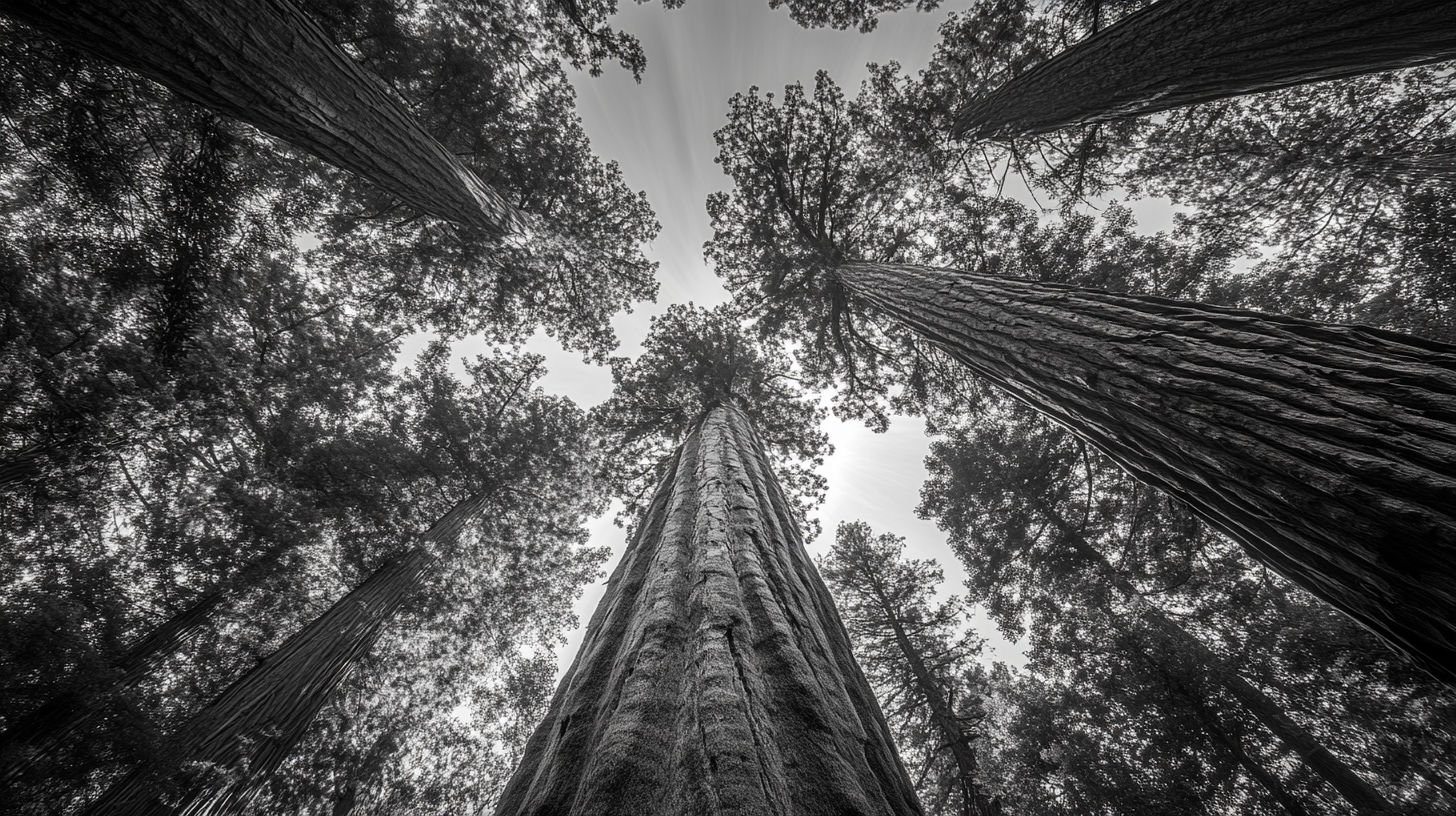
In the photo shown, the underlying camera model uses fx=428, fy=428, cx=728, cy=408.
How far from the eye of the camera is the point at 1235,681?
6.27 meters

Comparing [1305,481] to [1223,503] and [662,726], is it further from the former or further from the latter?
[662,726]

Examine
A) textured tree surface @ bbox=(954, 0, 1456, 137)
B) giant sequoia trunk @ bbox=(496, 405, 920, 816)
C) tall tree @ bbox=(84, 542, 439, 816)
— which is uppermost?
textured tree surface @ bbox=(954, 0, 1456, 137)

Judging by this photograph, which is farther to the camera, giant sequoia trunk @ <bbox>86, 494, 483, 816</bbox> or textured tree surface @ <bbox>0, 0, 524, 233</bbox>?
giant sequoia trunk @ <bbox>86, 494, 483, 816</bbox>

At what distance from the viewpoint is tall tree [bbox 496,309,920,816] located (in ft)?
2.31

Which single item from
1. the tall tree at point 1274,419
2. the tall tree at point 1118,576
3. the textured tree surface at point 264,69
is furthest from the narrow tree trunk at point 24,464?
the tall tree at point 1118,576

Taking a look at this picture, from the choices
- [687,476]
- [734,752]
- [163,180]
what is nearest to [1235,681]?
[687,476]

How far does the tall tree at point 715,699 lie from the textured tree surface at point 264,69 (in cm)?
343

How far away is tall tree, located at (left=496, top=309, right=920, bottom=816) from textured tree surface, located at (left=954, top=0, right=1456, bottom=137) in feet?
16.0

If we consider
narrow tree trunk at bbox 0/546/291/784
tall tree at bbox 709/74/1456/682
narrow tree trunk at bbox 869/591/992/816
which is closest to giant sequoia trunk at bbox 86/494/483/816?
narrow tree trunk at bbox 0/546/291/784

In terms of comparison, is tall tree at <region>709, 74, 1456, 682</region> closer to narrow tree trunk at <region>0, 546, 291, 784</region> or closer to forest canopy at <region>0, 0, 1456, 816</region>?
forest canopy at <region>0, 0, 1456, 816</region>

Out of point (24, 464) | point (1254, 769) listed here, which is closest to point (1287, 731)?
point (1254, 769)

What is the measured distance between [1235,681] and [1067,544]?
9.83 feet

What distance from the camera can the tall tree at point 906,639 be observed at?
27.6 feet

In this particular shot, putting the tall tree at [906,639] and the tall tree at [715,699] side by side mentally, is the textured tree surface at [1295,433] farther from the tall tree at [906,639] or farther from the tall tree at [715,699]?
the tall tree at [906,639]
